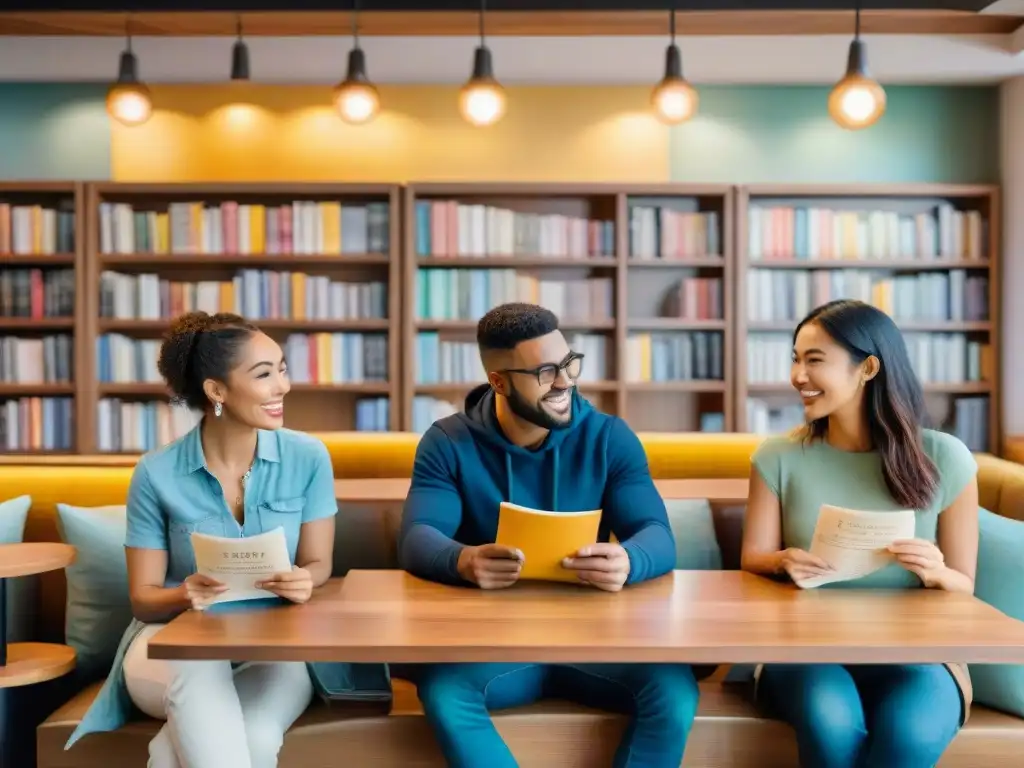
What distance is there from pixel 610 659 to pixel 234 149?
4.45 metres

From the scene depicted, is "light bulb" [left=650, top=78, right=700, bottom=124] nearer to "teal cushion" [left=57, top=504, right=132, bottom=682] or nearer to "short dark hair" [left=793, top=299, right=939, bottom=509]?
"short dark hair" [left=793, top=299, right=939, bottom=509]

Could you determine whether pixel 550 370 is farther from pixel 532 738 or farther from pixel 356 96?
pixel 356 96

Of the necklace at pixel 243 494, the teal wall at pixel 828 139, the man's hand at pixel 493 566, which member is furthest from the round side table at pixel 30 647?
the teal wall at pixel 828 139

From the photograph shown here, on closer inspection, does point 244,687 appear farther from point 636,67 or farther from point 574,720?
point 636,67

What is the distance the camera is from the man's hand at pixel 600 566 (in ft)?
5.92

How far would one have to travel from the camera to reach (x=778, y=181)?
209 inches

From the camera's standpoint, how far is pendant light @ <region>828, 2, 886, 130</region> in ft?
12.6

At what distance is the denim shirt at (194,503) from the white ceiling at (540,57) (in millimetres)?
3346

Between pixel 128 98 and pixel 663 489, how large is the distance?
276 centimetres

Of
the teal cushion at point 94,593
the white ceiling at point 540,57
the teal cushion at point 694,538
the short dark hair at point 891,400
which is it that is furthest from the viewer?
the white ceiling at point 540,57

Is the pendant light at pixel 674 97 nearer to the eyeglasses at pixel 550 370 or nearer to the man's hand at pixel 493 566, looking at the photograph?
the eyeglasses at pixel 550 370

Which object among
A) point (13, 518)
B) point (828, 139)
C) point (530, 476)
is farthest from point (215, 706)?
point (828, 139)

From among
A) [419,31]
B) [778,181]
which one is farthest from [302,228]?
[778,181]

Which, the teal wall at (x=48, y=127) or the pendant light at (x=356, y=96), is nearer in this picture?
the pendant light at (x=356, y=96)
